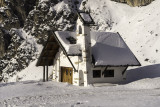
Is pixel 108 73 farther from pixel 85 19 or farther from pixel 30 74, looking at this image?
pixel 30 74

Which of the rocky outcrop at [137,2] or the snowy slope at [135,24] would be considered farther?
the rocky outcrop at [137,2]

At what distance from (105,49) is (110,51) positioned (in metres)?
0.59

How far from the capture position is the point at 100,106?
33.7ft

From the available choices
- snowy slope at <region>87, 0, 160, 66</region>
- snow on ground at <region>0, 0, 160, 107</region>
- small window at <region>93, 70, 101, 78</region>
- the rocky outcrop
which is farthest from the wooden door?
the rocky outcrop

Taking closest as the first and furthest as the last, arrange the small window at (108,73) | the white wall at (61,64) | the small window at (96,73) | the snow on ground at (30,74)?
the small window at (96,73)
the white wall at (61,64)
the small window at (108,73)
the snow on ground at (30,74)

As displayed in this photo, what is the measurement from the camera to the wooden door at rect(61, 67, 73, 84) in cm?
2222

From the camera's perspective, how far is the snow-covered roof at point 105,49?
20.1 metres

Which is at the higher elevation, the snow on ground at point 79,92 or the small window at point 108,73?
the small window at point 108,73

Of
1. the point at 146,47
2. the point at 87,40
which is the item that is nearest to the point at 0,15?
the point at 146,47

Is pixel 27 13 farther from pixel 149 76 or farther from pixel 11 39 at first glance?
pixel 149 76

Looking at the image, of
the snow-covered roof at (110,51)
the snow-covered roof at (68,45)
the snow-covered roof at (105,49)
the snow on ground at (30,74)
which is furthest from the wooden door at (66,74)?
the snow on ground at (30,74)

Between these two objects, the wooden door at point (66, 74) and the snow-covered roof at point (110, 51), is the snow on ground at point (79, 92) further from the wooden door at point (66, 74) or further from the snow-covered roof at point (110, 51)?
the wooden door at point (66, 74)

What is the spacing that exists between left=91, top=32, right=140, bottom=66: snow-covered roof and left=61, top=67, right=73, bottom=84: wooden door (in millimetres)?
3713

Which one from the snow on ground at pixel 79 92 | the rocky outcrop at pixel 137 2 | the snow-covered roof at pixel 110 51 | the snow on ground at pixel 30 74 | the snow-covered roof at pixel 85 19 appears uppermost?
the rocky outcrop at pixel 137 2
